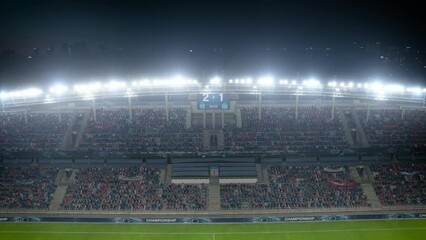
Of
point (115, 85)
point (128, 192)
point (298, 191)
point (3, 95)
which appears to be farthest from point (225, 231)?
point (3, 95)

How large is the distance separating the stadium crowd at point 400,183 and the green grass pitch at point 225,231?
407 centimetres

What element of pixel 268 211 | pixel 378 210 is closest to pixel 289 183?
pixel 268 211

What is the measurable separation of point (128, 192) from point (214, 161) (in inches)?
496

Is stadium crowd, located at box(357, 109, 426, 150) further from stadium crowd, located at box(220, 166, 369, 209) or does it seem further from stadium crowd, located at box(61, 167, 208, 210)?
stadium crowd, located at box(61, 167, 208, 210)

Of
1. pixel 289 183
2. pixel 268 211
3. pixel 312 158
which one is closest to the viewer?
pixel 268 211

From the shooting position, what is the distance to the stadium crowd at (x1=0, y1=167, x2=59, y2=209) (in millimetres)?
50438

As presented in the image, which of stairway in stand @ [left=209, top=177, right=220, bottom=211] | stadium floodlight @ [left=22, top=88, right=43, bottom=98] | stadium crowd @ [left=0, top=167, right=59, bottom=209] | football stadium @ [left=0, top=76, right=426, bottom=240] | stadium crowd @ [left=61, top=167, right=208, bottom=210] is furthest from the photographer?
stadium floodlight @ [left=22, top=88, right=43, bottom=98]

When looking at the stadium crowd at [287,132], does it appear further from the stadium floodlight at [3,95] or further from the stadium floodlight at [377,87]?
the stadium floodlight at [3,95]

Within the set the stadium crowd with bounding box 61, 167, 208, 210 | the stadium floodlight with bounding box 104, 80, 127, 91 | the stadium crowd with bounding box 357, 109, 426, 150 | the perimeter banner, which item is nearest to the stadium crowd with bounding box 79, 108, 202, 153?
the stadium crowd with bounding box 61, 167, 208, 210

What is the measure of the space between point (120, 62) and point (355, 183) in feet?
175

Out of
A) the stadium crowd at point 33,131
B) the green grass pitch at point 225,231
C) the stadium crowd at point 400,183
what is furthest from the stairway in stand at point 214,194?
the stadium crowd at point 33,131

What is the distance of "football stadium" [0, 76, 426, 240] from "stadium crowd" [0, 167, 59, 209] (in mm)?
168

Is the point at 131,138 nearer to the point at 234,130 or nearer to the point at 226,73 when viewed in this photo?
the point at 234,130

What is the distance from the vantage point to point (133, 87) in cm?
6072
